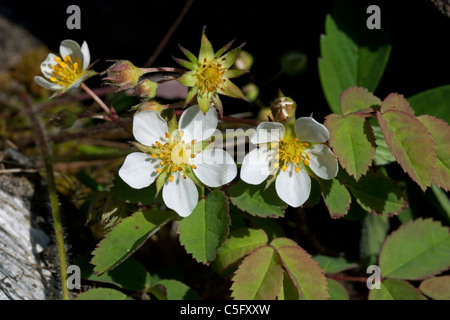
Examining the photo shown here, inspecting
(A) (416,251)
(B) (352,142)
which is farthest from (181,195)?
(A) (416,251)

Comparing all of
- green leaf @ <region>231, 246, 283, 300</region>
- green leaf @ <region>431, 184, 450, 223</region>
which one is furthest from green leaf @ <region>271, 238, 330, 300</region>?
green leaf @ <region>431, 184, 450, 223</region>

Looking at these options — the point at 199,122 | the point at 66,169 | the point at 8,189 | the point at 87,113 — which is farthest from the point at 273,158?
the point at 66,169

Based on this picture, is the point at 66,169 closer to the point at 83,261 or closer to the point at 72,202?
the point at 72,202

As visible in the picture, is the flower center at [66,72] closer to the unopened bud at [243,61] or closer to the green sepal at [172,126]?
the green sepal at [172,126]

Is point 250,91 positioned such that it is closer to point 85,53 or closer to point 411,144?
point 85,53

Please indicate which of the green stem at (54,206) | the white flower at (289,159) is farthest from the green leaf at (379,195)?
the green stem at (54,206)

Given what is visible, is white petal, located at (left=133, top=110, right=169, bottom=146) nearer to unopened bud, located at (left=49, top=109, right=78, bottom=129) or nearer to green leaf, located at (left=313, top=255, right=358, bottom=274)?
unopened bud, located at (left=49, top=109, right=78, bottom=129)
